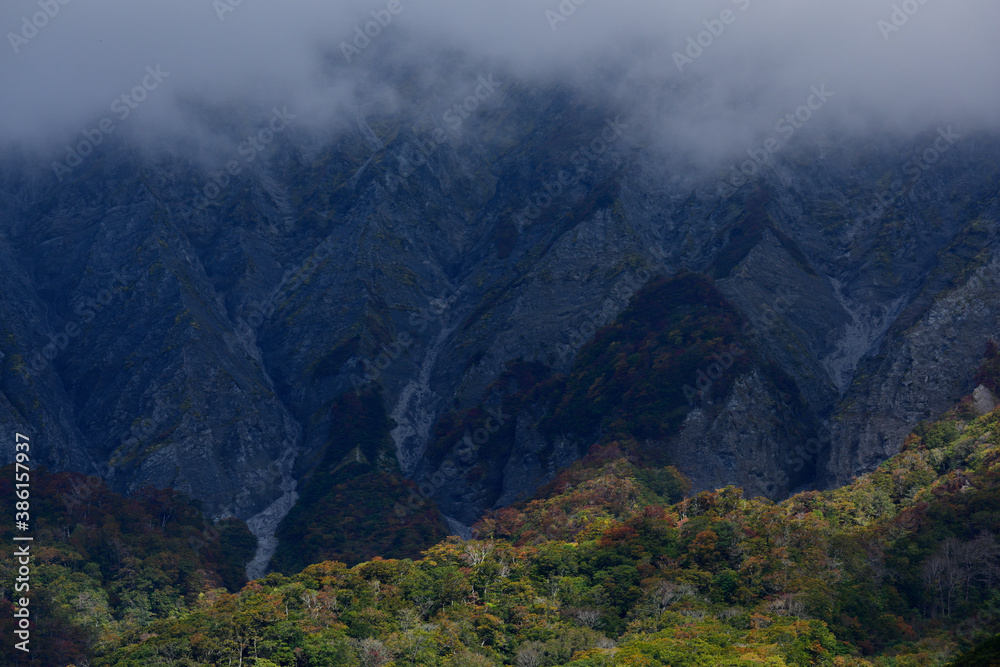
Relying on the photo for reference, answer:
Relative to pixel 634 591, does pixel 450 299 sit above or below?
above

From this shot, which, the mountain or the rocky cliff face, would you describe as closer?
the mountain

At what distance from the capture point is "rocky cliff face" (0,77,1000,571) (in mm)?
129875

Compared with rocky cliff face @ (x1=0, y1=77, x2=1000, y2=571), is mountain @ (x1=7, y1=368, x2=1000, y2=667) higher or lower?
lower

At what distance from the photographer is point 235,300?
17462cm

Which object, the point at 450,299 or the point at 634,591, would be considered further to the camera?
the point at 450,299

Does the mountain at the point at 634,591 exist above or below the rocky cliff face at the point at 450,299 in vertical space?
below

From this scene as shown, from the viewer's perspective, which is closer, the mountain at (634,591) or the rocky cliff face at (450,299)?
the mountain at (634,591)

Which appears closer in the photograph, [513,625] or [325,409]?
[513,625]

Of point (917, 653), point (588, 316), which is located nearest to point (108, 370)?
point (588, 316)

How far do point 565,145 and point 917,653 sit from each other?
5696 inches

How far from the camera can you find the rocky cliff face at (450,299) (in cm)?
12988

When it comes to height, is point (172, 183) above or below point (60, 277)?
above

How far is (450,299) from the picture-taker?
589ft

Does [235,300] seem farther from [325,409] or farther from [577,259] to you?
[577,259]
